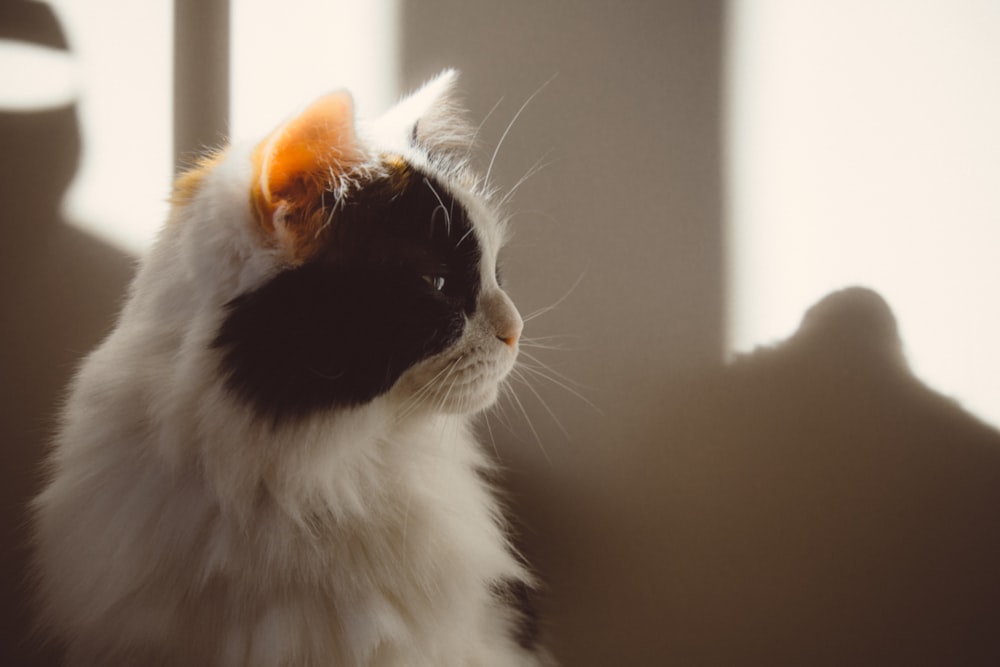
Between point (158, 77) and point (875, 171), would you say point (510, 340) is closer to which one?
point (875, 171)

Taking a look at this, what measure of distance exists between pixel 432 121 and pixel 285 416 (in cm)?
51

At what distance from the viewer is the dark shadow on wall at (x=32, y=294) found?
116 centimetres

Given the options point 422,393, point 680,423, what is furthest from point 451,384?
point 680,423

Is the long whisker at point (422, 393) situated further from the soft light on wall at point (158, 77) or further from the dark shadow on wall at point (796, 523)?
the soft light on wall at point (158, 77)

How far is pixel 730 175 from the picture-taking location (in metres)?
1.12

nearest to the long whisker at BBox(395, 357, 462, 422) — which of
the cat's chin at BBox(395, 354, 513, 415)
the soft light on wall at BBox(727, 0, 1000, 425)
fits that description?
the cat's chin at BBox(395, 354, 513, 415)

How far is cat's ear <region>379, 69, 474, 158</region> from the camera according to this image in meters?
0.92

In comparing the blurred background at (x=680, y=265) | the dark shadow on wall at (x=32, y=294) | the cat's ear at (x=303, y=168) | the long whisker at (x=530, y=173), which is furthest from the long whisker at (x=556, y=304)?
the dark shadow on wall at (x=32, y=294)

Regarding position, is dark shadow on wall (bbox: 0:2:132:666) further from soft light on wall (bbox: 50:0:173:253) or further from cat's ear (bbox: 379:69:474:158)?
cat's ear (bbox: 379:69:474:158)

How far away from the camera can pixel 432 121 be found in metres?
1.02

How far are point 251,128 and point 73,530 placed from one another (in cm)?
77

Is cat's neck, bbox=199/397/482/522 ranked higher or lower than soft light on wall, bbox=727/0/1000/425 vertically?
lower

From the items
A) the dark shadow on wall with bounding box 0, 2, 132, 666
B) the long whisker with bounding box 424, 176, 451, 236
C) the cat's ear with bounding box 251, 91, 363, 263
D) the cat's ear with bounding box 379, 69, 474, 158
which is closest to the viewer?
the cat's ear with bounding box 251, 91, 363, 263

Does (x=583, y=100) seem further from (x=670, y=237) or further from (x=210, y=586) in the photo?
(x=210, y=586)
